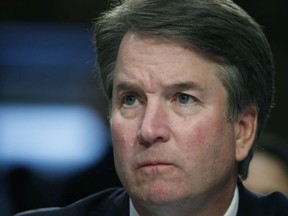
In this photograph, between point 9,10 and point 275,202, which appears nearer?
point 275,202

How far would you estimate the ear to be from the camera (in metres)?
2.82

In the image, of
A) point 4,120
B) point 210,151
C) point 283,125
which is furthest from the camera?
point 283,125

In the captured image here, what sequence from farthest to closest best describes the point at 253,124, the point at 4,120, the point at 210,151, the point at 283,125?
1. the point at 283,125
2. the point at 4,120
3. the point at 253,124
4. the point at 210,151

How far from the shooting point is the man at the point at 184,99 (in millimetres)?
2619

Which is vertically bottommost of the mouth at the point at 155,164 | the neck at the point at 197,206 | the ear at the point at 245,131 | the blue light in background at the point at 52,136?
the blue light in background at the point at 52,136

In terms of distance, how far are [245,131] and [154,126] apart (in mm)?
398

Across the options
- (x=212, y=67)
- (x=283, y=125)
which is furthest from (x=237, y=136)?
(x=283, y=125)

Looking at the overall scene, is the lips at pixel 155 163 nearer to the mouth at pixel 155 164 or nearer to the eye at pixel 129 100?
the mouth at pixel 155 164

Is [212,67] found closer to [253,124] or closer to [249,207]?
[253,124]

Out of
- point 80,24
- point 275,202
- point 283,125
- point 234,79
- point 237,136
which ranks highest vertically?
point 234,79

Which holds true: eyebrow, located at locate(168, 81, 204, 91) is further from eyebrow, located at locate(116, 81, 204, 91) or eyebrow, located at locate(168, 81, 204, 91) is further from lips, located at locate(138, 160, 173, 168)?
lips, located at locate(138, 160, 173, 168)

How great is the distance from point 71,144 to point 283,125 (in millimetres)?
1537

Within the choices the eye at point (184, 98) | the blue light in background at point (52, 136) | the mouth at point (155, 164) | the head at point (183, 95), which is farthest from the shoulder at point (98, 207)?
the blue light in background at point (52, 136)

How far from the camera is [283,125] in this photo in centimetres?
638
